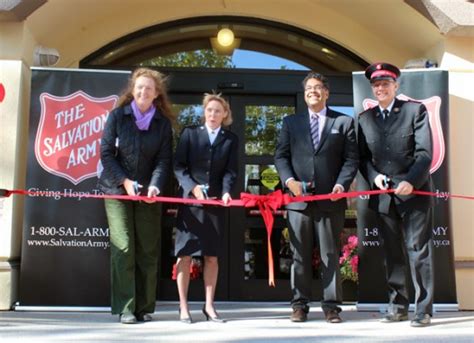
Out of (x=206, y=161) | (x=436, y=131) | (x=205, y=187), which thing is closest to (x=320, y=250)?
(x=205, y=187)

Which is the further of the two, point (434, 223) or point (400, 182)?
point (434, 223)

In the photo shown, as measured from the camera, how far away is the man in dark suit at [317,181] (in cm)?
463

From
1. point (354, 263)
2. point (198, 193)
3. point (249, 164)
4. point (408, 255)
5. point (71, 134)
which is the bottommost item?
point (354, 263)

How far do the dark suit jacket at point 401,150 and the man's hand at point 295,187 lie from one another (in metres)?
0.64

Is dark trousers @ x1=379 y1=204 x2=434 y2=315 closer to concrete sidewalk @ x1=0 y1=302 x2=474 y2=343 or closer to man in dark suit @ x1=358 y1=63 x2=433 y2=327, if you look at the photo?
man in dark suit @ x1=358 y1=63 x2=433 y2=327

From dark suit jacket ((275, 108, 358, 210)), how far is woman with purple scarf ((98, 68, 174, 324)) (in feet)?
3.31

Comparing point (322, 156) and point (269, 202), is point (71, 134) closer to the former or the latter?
point (269, 202)

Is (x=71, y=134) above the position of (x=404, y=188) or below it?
above

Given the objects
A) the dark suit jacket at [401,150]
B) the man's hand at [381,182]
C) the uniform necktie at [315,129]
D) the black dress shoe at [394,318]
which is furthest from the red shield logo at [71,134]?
the black dress shoe at [394,318]

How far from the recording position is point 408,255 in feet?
15.4

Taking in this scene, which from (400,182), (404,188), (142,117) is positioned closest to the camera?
(404,188)

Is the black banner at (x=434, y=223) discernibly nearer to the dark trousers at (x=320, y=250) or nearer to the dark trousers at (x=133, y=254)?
the dark trousers at (x=320, y=250)

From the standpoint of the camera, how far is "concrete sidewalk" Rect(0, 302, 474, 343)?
3.97 metres

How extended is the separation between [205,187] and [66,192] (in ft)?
5.24
